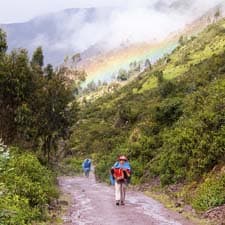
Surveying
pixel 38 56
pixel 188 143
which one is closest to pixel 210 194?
pixel 188 143

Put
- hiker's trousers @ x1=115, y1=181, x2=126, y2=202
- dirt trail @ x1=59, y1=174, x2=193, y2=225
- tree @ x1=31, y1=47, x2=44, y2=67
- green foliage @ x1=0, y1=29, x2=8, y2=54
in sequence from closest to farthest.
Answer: dirt trail @ x1=59, y1=174, x2=193, y2=225
hiker's trousers @ x1=115, y1=181, x2=126, y2=202
green foliage @ x1=0, y1=29, x2=8, y2=54
tree @ x1=31, y1=47, x2=44, y2=67

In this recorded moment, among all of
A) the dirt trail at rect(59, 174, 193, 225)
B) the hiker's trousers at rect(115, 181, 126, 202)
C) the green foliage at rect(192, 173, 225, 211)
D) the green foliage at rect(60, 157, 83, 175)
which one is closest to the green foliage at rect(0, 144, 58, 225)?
the dirt trail at rect(59, 174, 193, 225)

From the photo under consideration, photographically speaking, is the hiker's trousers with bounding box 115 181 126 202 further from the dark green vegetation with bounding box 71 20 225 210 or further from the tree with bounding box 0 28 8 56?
the tree with bounding box 0 28 8 56

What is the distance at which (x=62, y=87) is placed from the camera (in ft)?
123

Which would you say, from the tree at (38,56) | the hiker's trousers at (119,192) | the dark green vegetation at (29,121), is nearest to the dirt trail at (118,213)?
the hiker's trousers at (119,192)

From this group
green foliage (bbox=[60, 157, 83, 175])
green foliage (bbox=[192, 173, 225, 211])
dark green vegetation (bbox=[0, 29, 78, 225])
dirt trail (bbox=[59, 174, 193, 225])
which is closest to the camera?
dirt trail (bbox=[59, 174, 193, 225])

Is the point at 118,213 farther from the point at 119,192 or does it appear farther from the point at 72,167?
the point at 72,167

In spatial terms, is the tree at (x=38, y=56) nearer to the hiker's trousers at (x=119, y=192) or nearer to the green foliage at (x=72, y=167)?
the green foliage at (x=72, y=167)

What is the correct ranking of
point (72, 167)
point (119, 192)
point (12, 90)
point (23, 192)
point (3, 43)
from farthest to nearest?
point (72, 167)
point (3, 43)
point (12, 90)
point (119, 192)
point (23, 192)

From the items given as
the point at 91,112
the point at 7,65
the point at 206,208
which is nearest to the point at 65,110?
the point at 7,65

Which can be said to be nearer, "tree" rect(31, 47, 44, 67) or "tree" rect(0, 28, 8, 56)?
"tree" rect(0, 28, 8, 56)

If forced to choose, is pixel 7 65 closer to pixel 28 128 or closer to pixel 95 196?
pixel 28 128

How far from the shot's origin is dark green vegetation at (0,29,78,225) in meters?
15.4

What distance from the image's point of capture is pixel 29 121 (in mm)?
29562
